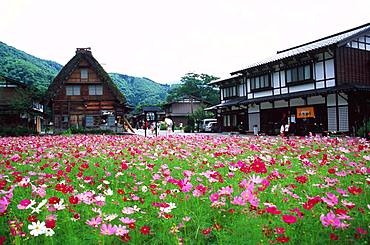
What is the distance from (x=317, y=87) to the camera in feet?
59.6

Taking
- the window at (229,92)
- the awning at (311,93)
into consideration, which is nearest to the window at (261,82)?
the awning at (311,93)

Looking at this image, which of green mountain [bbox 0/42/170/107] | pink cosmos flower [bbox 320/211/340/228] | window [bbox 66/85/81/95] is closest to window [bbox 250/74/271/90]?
window [bbox 66/85/81/95]

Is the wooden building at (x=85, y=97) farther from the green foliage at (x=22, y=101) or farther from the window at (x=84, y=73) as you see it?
the green foliage at (x=22, y=101)

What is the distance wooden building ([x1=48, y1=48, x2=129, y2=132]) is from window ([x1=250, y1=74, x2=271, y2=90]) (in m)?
11.1

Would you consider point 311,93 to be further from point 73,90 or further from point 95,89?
point 73,90

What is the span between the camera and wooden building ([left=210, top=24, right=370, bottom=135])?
1659 centimetres

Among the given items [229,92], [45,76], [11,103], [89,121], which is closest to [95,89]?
[89,121]

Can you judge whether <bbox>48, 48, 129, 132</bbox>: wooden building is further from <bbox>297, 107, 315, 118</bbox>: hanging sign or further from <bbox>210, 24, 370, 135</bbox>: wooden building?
<bbox>297, 107, 315, 118</bbox>: hanging sign

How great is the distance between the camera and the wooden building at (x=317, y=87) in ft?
54.4

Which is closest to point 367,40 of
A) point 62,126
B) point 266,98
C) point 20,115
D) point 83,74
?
point 266,98

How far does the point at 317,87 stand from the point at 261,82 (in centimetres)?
490

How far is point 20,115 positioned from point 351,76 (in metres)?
25.4

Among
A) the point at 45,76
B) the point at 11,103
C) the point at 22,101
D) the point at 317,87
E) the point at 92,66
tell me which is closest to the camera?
the point at 317,87

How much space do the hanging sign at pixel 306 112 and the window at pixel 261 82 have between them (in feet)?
10.3
